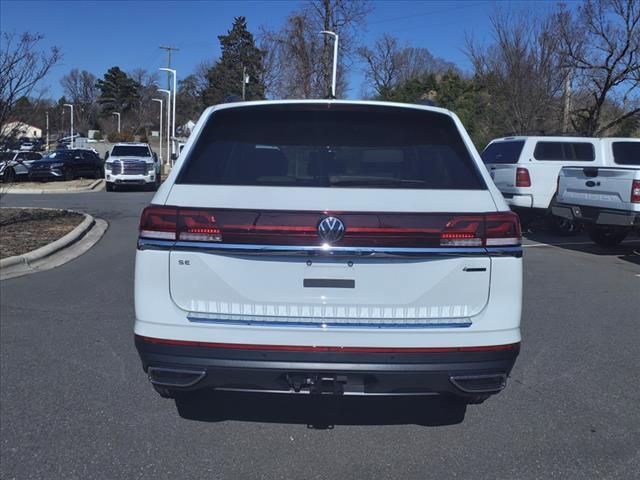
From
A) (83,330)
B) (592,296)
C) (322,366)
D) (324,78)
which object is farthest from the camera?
(324,78)

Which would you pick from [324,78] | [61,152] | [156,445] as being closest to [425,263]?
[156,445]

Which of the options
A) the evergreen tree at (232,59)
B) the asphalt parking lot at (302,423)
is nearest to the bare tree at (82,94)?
→ the evergreen tree at (232,59)

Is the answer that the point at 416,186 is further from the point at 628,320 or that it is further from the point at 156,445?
the point at 628,320

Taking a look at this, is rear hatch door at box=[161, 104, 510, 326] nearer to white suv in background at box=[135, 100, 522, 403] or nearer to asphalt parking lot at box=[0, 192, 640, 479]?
white suv in background at box=[135, 100, 522, 403]

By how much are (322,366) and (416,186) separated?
44.6 inches

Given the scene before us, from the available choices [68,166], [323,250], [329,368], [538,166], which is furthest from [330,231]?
[68,166]

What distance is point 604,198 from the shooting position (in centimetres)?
1049

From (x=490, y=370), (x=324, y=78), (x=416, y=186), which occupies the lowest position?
(x=490, y=370)

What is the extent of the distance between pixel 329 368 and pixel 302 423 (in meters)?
1.13

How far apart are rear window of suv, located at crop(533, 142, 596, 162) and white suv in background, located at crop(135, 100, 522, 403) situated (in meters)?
10.9

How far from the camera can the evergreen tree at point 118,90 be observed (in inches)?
4151

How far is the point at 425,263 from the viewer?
3076 millimetres

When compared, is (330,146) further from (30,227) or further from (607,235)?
(30,227)

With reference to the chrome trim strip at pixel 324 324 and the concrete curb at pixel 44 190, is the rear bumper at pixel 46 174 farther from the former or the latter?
the chrome trim strip at pixel 324 324
